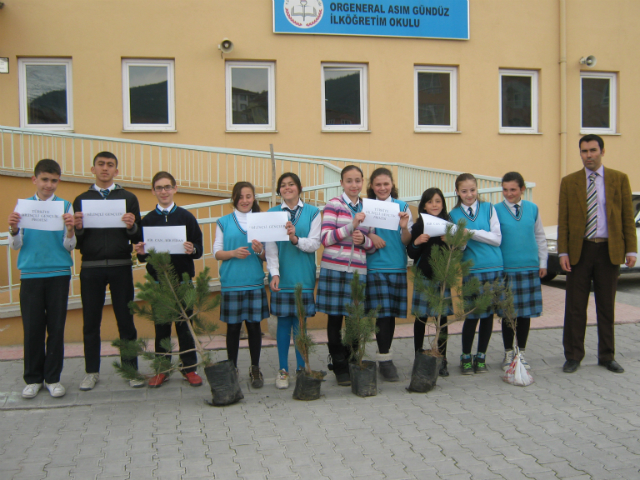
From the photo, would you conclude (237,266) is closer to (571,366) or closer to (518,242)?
(518,242)

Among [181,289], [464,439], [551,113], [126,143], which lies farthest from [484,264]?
[551,113]

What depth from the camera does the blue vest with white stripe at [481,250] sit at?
5219mm

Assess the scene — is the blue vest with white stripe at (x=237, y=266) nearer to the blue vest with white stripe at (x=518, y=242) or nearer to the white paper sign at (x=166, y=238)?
the white paper sign at (x=166, y=238)

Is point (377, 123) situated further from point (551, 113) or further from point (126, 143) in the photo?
point (126, 143)

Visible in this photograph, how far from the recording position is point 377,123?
12.9 metres

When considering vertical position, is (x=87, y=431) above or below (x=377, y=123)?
below

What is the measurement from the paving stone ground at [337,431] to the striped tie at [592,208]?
125 centimetres

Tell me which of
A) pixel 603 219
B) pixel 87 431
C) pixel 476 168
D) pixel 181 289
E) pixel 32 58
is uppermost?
pixel 32 58

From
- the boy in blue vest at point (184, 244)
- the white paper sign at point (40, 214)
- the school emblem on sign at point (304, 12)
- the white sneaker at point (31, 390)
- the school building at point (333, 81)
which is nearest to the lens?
the white paper sign at point (40, 214)

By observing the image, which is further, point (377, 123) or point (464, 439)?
point (377, 123)

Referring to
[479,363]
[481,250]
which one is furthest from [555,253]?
[481,250]

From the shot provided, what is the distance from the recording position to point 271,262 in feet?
16.6

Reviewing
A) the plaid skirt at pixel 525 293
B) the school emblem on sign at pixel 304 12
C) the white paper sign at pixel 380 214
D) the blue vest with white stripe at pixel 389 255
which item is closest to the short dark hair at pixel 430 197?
the blue vest with white stripe at pixel 389 255

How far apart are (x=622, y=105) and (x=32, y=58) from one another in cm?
1288
